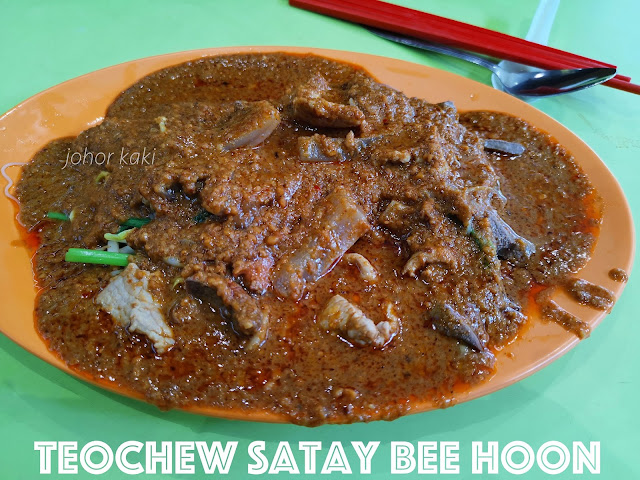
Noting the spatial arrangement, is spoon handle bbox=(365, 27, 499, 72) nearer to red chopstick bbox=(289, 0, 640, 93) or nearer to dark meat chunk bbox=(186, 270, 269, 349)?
red chopstick bbox=(289, 0, 640, 93)

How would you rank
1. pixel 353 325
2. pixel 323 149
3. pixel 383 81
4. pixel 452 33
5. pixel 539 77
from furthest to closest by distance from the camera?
pixel 452 33
pixel 539 77
pixel 383 81
pixel 323 149
pixel 353 325

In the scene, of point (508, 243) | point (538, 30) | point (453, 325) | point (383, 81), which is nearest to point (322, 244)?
point (453, 325)

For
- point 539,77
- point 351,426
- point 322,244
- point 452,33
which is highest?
point 452,33

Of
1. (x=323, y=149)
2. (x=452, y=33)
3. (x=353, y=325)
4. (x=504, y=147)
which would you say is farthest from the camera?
(x=452, y=33)

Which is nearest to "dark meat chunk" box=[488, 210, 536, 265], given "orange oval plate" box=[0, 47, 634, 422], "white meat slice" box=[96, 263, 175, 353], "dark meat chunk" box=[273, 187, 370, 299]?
"orange oval plate" box=[0, 47, 634, 422]

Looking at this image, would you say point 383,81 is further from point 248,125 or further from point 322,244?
point 322,244

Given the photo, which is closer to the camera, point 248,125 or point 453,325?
point 453,325

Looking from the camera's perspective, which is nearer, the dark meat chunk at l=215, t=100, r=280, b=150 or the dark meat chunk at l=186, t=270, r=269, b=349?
the dark meat chunk at l=186, t=270, r=269, b=349
